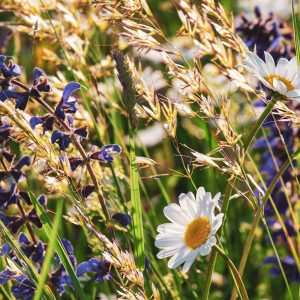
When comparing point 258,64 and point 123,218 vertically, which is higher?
point 258,64

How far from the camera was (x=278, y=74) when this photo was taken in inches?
44.4

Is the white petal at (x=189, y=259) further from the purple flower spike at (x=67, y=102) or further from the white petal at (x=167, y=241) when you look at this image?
the purple flower spike at (x=67, y=102)

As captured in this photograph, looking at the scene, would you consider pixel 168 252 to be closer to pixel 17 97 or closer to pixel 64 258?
pixel 64 258

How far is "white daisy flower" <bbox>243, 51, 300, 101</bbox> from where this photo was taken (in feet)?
3.48

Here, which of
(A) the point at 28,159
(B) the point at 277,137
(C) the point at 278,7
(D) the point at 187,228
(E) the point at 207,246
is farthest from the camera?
(C) the point at 278,7

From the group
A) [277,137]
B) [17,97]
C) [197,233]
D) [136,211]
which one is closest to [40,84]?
[17,97]

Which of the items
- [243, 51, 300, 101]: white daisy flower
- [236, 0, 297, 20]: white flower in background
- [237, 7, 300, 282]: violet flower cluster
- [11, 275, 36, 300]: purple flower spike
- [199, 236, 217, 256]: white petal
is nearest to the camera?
[199, 236, 217, 256]: white petal

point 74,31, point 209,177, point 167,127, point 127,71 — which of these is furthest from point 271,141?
point 127,71

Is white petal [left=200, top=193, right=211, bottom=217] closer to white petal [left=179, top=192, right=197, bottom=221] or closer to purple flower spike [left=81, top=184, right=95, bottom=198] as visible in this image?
white petal [left=179, top=192, right=197, bottom=221]

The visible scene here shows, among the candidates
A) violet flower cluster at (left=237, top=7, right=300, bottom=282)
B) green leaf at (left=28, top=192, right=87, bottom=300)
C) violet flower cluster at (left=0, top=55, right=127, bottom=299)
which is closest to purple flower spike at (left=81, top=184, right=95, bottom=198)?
violet flower cluster at (left=0, top=55, right=127, bottom=299)

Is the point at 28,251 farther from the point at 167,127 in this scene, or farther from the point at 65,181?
the point at 167,127

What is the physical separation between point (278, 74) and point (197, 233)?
0.30 meters

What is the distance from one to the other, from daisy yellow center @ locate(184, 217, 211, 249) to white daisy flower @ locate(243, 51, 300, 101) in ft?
0.76

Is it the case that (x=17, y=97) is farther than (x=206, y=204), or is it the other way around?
(x=17, y=97)
